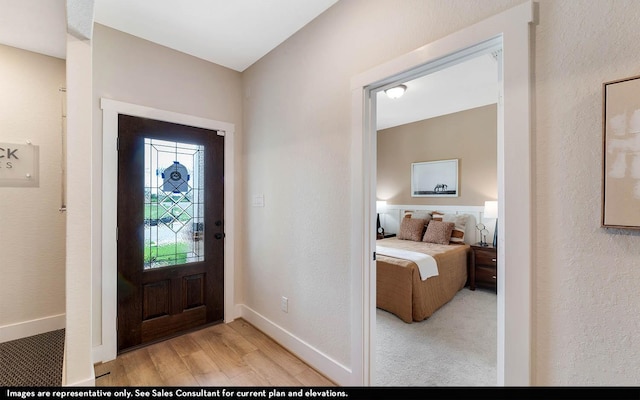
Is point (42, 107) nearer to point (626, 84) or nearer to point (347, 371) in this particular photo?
point (347, 371)

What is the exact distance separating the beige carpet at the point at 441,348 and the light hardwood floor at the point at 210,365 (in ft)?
1.97

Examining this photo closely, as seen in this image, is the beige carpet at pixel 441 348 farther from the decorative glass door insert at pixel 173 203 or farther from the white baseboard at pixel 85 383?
the decorative glass door insert at pixel 173 203

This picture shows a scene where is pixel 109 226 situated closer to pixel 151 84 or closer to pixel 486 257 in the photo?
pixel 151 84

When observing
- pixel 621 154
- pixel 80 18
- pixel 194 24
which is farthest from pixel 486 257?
pixel 80 18

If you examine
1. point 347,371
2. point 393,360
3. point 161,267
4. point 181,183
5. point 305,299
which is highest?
point 181,183

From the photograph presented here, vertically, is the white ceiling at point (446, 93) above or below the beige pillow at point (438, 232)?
above

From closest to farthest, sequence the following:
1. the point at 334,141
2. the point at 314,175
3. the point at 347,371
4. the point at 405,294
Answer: the point at 347,371
the point at 334,141
the point at 314,175
the point at 405,294

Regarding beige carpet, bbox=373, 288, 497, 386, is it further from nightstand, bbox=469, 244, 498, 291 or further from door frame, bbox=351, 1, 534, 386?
door frame, bbox=351, 1, 534, 386

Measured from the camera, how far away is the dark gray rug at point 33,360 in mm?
1853

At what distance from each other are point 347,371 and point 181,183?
7.04 ft

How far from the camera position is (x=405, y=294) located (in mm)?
2877

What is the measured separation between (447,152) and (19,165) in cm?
541

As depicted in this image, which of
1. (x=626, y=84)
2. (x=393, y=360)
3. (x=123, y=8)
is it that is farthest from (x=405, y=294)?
(x=123, y=8)

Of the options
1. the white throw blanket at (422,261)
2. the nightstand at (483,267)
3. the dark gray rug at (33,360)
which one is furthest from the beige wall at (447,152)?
the dark gray rug at (33,360)
